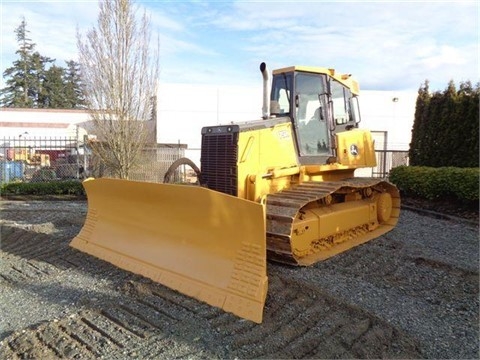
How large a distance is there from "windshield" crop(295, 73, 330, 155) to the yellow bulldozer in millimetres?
16

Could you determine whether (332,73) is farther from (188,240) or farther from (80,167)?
(80,167)

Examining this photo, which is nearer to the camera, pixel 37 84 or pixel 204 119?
pixel 204 119

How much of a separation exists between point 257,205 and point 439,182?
773 cm

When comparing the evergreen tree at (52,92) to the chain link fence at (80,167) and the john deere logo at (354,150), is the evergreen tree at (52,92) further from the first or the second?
the john deere logo at (354,150)

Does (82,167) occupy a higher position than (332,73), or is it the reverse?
(332,73)

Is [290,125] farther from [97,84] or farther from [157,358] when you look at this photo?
[97,84]

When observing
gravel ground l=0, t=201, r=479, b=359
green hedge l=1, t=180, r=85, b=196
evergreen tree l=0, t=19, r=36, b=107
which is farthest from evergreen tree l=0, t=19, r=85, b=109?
gravel ground l=0, t=201, r=479, b=359

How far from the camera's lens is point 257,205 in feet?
14.5

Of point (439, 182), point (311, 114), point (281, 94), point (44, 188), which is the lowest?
point (44, 188)

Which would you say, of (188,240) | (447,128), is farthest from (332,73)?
(447,128)

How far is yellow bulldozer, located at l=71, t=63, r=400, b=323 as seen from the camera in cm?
461

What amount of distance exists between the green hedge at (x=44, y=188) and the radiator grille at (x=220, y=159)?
10.1m

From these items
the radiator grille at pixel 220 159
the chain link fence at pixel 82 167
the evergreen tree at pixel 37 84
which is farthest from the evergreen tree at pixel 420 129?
the evergreen tree at pixel 37 84

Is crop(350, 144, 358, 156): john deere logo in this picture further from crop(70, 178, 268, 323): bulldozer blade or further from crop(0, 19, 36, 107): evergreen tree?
crop(0, 19, 36, 107): evergreen tree
